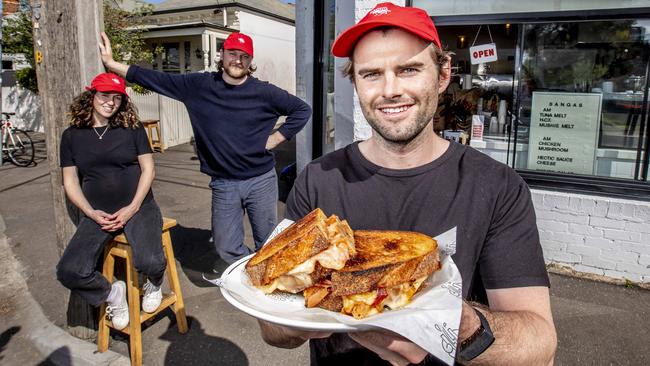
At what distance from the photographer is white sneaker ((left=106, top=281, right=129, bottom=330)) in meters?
3.76

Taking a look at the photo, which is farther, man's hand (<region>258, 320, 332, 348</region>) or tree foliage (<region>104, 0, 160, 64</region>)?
tree foliage (<region>104, 0, 160, 64</region>)

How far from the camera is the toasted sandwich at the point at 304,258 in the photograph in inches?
55.6

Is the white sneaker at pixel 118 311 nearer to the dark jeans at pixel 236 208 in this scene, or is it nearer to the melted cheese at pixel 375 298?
the dark jeans at pixel 236 208

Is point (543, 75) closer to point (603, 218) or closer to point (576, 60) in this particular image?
point (576, 60)

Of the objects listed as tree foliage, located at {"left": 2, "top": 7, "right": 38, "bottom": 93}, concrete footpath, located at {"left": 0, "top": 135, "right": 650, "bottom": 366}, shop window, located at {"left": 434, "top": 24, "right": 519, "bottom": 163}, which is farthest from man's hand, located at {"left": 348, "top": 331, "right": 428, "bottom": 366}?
tree foliage, located at {"left": 2, "top": 7, "right": 38, "bottom": 93}

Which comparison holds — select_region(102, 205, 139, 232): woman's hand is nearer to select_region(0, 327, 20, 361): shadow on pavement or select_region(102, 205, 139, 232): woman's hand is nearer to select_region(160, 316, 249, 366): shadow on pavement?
select_region(160, 316, 249, 366): shadow on pavement

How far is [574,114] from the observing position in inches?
207

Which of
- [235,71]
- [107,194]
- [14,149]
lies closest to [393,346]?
[107,194]

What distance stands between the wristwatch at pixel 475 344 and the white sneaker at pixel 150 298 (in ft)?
10.6

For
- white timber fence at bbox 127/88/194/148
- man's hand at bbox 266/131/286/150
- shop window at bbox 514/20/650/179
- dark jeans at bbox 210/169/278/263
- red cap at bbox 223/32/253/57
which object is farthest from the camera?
white timber fence at bbox 127/88/194/148

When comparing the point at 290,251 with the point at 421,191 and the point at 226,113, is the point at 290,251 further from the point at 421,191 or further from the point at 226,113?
the point at 226,113

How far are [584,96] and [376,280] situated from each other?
4914mm

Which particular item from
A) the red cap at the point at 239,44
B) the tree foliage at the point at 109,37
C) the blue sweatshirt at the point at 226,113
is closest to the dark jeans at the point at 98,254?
the blue sweatshirt at the point at 226,113

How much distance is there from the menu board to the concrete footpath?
1.30 m
